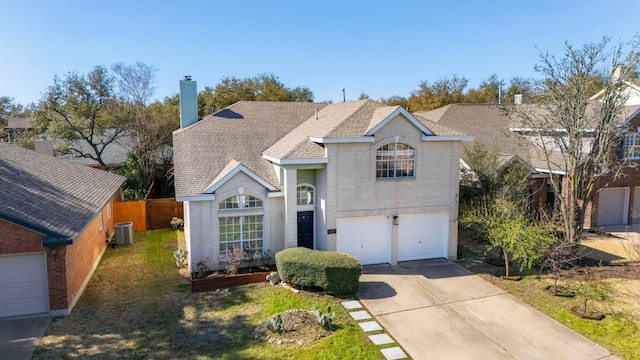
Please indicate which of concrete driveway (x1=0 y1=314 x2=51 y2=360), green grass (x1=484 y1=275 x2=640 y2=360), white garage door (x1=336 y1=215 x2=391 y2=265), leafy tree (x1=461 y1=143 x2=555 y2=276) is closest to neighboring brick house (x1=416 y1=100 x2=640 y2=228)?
leafy tree (x1=461 y1=143 x2=555 y2=276)

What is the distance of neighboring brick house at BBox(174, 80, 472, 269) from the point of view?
17156 mm

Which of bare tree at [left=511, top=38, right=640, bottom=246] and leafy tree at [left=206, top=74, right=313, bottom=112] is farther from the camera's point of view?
leafy tree at [left=206, top=74, right=313, bottom=112]

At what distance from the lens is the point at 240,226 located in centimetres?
1762

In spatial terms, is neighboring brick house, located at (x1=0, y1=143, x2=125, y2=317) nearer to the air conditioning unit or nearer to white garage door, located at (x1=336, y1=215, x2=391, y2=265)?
the air conditioning unit

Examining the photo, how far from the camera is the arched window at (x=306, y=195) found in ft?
60.6

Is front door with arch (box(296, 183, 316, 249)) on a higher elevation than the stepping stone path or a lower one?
higher

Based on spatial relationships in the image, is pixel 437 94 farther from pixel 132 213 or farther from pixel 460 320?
pixel 460 320

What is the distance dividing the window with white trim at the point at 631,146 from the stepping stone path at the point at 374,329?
841 inches

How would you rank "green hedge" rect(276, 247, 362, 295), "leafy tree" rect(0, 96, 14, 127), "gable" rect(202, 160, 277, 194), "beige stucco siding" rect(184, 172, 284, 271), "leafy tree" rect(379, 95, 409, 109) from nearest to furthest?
"green hedge" rect(276, 247, 362, 295)
"gable" rect(202, 160, 277, 194)
"beige stucco siding" rect(184, 172, 284, 271)
"leafy tree" rect(379, 95, 409, 109)
"leafy tree" rect(0, 96, 14, 127)

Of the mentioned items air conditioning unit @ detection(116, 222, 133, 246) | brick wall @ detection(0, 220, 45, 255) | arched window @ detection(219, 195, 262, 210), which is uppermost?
arched window @ detection(219, 195, 262, 210)

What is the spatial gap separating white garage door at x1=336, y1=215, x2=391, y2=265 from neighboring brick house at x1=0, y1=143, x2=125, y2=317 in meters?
9.77

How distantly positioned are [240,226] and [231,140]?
5.33m

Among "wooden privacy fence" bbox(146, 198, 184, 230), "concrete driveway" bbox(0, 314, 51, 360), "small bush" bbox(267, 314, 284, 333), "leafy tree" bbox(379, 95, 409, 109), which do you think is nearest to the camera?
"concrete driveway" bbox(0, 314, 51, 360)

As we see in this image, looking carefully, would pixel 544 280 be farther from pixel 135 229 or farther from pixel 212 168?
pixel 135 229
